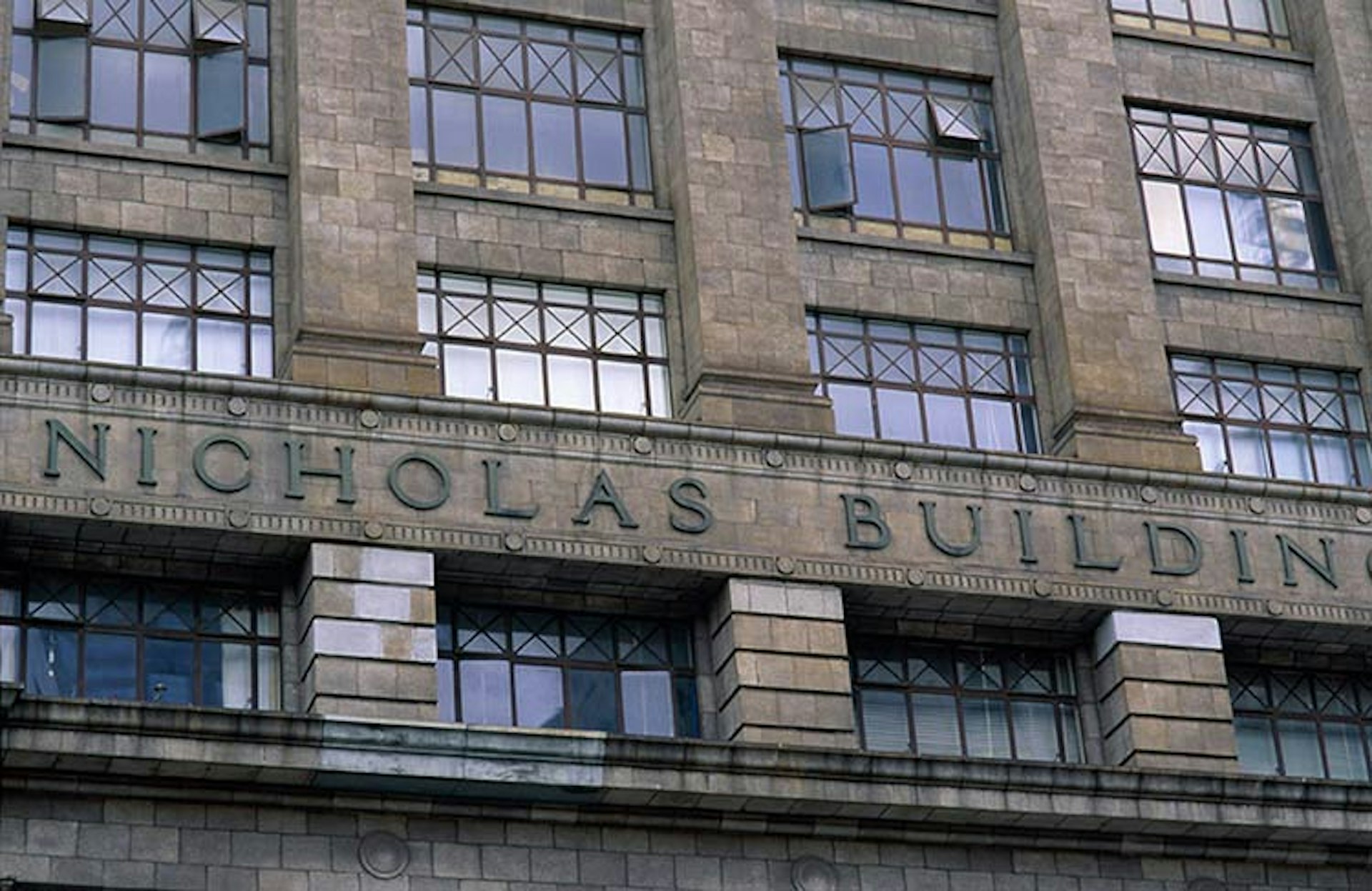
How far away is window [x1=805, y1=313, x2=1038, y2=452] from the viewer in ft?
139

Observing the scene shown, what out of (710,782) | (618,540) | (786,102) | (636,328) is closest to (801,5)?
(786,102)

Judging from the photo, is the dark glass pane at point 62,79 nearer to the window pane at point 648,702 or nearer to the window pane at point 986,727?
the window pane at point 648,702

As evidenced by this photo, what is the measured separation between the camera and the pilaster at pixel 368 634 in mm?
36969

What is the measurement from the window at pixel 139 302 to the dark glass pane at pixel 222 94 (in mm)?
1796

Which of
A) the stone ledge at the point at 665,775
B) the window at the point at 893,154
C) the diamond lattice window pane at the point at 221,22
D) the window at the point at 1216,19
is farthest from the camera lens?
the window at the point at 1216,19

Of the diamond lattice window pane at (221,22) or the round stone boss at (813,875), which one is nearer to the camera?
the round stone boss at (813,875)

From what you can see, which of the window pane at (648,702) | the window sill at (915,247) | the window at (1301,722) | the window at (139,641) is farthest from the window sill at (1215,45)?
the window at (139,641)

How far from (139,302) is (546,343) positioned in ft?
17.2

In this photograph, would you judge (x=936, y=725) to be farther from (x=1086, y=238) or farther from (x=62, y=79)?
(x=62, y=79)

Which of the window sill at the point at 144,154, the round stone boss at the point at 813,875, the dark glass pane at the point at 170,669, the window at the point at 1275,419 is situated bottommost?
the round stone boss at the point at 813,875

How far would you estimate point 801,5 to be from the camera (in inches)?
1759

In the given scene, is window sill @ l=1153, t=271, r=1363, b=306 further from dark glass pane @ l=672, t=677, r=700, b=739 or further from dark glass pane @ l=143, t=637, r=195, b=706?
dark glass pane @ l=143, t=637, r=195, b=706

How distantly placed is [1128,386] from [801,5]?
714 centimetres

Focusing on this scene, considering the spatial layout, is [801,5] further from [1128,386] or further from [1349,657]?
[1349,657]
